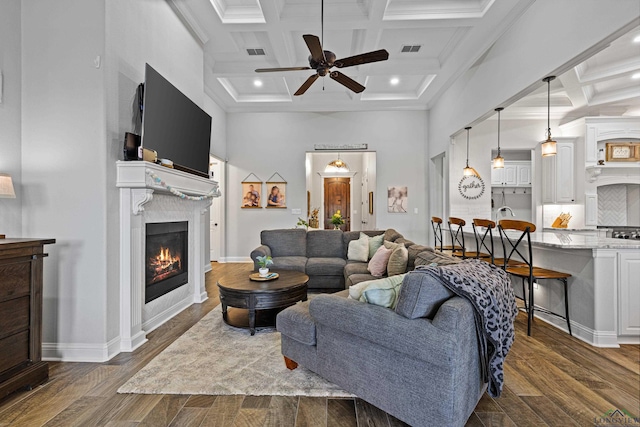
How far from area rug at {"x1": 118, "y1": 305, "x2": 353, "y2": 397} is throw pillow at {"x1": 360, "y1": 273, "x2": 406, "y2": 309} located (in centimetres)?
70

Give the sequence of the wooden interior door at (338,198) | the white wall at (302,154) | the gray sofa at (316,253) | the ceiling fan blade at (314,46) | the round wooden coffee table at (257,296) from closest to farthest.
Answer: the ceiling fan blade at (314,46)
the round wooden coffee table at (257,296)
the gray sofa at (316,253)
the white wall at (302,154)
the wooden interior door at (338,198)

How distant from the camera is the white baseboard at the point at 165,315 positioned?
3281 mm

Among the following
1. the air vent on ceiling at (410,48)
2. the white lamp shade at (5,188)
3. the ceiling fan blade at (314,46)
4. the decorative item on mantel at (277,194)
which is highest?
the air vent on ceiling at (410,48)

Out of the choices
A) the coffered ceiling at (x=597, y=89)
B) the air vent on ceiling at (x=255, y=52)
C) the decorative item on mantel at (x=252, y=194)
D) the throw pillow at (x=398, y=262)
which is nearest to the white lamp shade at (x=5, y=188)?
the throw pillow at (x=398, y=262)

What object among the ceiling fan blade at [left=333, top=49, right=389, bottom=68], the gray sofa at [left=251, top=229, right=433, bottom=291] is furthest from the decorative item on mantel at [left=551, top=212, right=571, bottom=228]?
the ceiling fan blade at [left=333, top=49, right=389, bottom=68]

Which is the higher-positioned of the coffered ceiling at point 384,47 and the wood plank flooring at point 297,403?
the coffered ceiling at point 384,47

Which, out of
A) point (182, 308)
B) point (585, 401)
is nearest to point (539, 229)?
point (585, 401)

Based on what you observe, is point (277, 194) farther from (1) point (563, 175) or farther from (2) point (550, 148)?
(1) point (563, 175)

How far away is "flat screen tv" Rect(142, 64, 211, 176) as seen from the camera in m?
2.97

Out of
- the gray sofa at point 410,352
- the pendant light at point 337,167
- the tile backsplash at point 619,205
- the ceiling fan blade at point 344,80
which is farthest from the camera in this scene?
the pendant light at point 337,167

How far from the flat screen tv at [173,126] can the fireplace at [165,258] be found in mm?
770

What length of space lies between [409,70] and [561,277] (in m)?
3.99

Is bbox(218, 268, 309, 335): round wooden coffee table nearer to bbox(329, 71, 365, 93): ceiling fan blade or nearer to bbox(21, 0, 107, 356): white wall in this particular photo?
bbox(21, 0, 107, 356): white wall

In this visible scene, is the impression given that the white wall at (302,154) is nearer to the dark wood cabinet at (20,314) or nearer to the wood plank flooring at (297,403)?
the wood plank flooring at (297,403)
